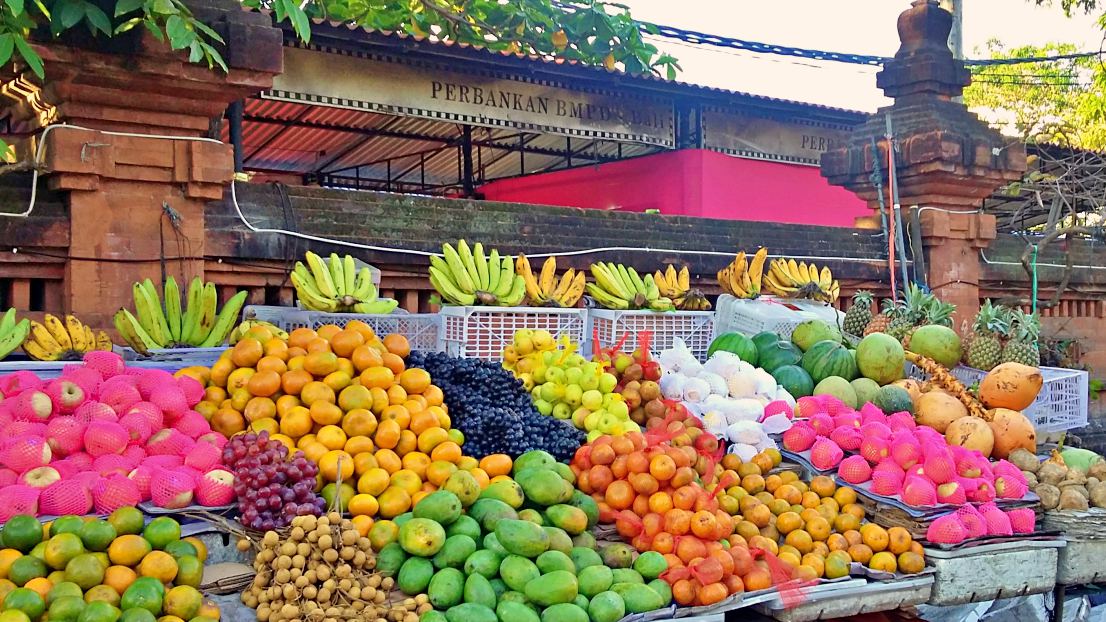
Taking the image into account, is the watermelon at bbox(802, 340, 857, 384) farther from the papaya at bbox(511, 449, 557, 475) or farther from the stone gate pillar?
the stone gate pillar

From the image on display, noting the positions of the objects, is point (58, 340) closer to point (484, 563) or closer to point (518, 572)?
point (484, 563)

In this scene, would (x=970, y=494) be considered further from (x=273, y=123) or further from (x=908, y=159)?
(x=273, y=123)

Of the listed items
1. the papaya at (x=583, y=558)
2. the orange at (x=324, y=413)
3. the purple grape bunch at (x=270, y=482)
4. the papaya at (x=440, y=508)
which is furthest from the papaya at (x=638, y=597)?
the orange at (x=324, y=413)

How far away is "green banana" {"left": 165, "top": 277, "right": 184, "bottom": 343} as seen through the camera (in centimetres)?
492

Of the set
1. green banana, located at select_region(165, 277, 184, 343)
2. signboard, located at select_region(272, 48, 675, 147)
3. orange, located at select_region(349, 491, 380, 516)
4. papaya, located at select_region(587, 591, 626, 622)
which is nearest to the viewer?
papaya, located at select_region(587, 591, 626, 622)

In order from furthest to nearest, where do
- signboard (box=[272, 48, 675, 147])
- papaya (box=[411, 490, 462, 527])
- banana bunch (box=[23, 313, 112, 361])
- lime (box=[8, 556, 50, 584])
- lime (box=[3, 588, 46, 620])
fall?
signboard (box=[272, 48, 675, 147]), banana bunch (box=[23, 313, 112, 361]), papaya (box=[411, 490, 462, 527]), lime (box=[8, 556, 50, 584]), lime (box=[3, 588, 46, 620])

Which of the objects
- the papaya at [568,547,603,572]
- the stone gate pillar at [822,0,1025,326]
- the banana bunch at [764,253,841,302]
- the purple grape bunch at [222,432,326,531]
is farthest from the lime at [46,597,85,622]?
the stone gate pillar at [822,0,1025,326]

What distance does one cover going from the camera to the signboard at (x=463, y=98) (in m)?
7.75

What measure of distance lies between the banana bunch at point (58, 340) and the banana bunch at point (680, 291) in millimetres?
3348

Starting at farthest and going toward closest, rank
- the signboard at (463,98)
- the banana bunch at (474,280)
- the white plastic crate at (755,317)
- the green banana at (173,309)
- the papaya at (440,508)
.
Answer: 1. the signboard at (463,98)
2. the white plastic crate at (755,317)
3. the banana bunch at (474,280)
4. the green banana at (173,309)
5. the papaya at (440,508)

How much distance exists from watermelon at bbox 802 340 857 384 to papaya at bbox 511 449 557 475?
2314 mm

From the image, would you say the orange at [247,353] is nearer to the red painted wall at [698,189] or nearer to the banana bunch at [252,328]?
the banana bunch at [252,328]

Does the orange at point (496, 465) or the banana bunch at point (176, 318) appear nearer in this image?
the orange at point (496, 465)

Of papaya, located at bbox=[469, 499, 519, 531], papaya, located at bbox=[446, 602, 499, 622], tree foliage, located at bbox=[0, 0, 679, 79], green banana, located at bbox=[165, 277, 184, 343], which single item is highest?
tree foliage, located at bbox=[0, 0, 679, 79]
